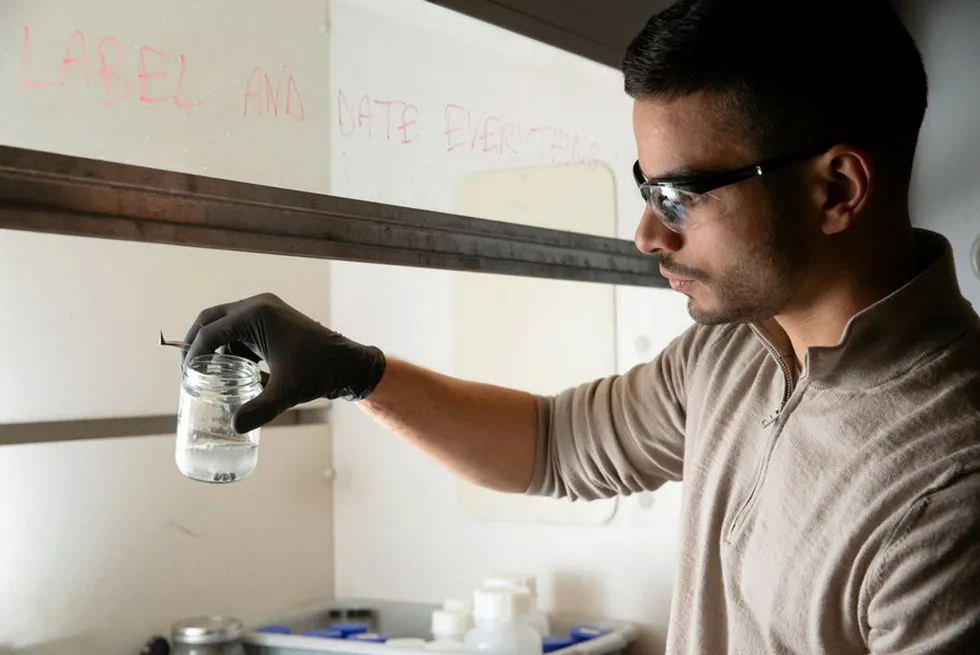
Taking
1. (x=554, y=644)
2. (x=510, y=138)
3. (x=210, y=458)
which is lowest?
(x=554, y=644)

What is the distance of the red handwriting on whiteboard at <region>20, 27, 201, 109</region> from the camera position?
839mm

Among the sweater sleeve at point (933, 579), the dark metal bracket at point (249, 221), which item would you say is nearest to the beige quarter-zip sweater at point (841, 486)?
the sweater sleeve at point (933, 579)

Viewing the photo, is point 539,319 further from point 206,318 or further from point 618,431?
point 206,318

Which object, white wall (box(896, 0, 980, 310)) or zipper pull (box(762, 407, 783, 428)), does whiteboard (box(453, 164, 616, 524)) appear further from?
zipper pull (box(762, 407, 783, 428))

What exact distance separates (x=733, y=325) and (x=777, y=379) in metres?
0.13

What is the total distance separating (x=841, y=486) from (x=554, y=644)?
0.79 metres

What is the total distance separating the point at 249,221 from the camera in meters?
0.89

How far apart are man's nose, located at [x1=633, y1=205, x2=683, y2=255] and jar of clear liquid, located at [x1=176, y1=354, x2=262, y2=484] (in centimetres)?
40

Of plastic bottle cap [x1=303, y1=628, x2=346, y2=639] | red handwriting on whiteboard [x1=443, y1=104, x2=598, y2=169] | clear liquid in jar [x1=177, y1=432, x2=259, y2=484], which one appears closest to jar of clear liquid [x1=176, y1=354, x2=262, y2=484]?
clear liquid in jar [x1=177, y1=432, x2=259, y2=484]

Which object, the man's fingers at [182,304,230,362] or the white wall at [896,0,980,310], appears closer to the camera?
the man's fingers at [182,304,230,362]

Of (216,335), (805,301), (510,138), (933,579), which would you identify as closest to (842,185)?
(805,301)

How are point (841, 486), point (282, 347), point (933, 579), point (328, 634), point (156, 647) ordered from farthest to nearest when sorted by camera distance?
point (328, 634)
point (156, 647)
point (282, 347)
point (841, 486)
point (933, 579)

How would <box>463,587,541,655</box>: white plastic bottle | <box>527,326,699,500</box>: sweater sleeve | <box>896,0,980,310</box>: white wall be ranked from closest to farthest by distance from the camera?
<box>527,326,699,500</box>: sweater sleeve → <box>896,0,980,310</box>: white wall → <box>463,587,541,655</box>: white plastic bottle

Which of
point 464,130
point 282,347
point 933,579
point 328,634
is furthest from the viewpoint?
point 328,634
